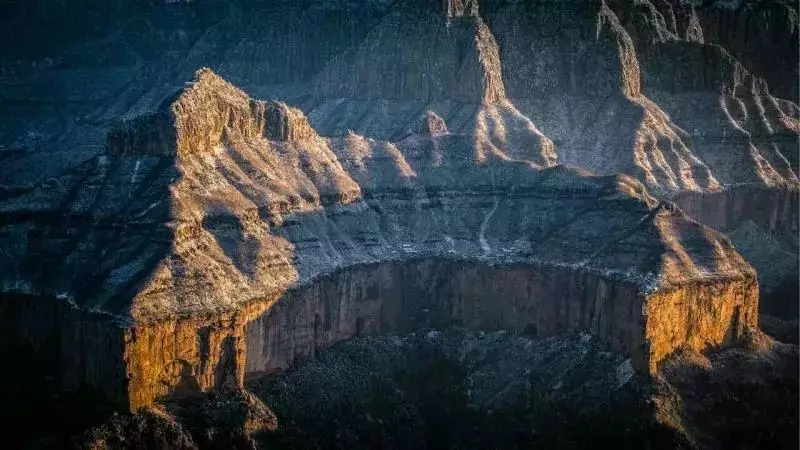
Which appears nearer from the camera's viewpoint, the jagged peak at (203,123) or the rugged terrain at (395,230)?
the rugged terrain at (395,230)

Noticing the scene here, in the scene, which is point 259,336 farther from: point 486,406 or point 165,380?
point 486,406

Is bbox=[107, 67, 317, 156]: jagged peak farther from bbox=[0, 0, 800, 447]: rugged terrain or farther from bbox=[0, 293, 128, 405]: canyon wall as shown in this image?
bbox=[0, 293, 128, 405]: canyon wall

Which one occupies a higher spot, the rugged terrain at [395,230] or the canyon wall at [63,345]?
the rugged terrain at [395,230]

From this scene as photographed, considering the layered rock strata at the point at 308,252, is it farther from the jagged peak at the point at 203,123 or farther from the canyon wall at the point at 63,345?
→ the canyon wall at the point at 63,345

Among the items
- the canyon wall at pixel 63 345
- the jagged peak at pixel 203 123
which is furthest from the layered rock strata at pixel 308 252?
the canyon wall at pixel 63 345

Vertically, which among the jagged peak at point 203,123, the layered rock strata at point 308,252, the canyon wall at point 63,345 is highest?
the jagged peak at point 203,123

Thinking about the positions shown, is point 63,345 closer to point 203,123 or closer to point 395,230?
point 203,123

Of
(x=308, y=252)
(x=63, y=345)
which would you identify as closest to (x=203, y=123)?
(x=308, y=252)
